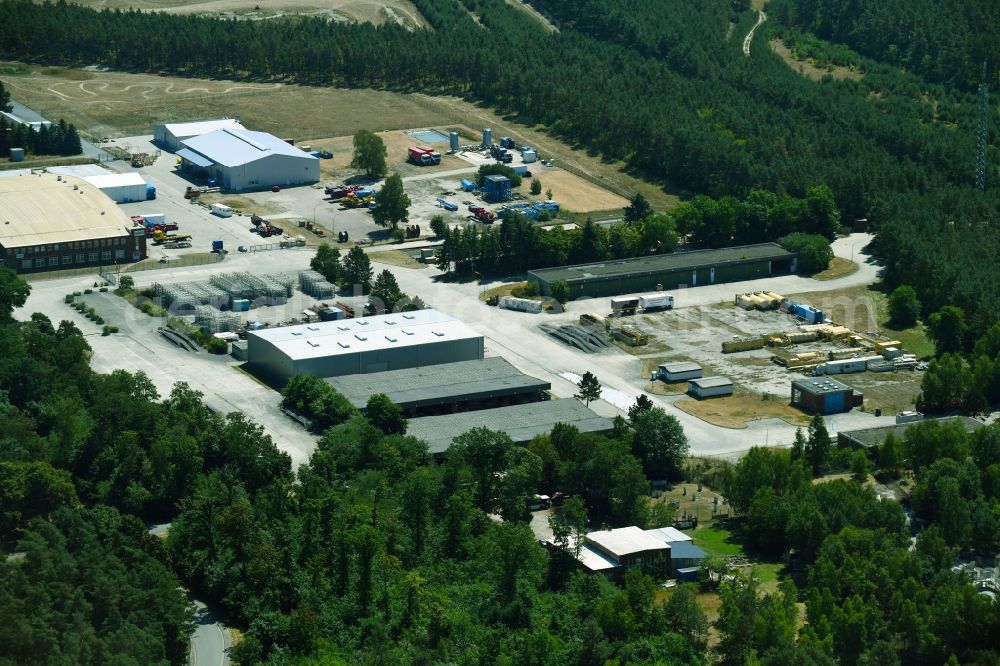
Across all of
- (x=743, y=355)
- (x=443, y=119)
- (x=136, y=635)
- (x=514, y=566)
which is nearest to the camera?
(x=136, y=635)

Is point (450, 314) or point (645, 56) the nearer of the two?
point (450, 314)

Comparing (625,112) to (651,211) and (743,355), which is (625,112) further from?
(743,355)

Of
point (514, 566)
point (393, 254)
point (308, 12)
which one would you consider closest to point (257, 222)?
point (393, 254)

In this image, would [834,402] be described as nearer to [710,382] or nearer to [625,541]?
[710,382]

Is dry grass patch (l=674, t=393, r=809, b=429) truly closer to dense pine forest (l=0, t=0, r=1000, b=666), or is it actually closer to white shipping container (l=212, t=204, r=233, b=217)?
dense pine forest (l=0, t=0, r=1000, b=666)

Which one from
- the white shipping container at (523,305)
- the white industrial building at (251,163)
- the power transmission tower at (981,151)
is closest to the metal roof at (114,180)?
the white industrial building at (251,163)

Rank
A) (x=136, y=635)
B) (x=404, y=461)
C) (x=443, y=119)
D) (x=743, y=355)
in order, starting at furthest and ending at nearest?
(x=443, y=119)
(x=743, y=355)
(x=404, y=461)
(x=136, y=635)
